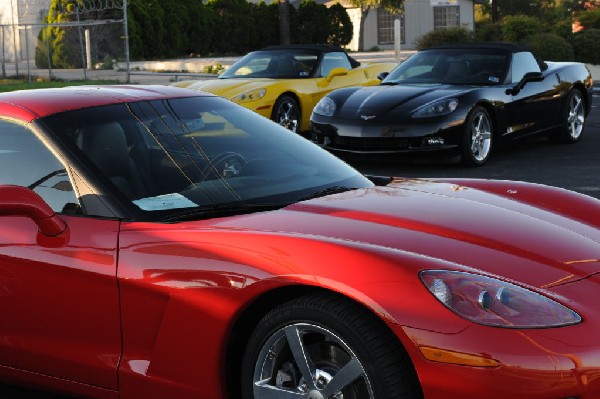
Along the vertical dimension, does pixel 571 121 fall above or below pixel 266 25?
below

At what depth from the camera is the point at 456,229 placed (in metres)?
4.20

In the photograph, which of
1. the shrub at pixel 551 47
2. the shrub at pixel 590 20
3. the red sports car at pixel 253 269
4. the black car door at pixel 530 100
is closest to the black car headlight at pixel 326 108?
the black car door at pixel 530 100

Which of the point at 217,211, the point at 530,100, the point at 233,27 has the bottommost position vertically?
the point at 530,100

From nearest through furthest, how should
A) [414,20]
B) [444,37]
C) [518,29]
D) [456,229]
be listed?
[456,229] < [444,37] < [518,29] < [414,20]

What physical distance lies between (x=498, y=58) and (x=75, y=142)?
32.9ft

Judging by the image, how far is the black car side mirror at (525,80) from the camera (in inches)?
540

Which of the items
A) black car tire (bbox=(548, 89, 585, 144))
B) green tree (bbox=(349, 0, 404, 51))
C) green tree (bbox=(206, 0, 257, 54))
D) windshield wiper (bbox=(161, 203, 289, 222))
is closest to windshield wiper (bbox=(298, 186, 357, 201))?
windshield wiper (bbox=(161, 203, 289, 222))

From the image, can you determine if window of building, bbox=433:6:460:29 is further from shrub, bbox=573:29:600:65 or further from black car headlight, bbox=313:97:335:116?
black car headlight, bbox=313:97:335:116

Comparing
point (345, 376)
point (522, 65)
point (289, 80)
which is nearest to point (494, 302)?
point (345, 376)

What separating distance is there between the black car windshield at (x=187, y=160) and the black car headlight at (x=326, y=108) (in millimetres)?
7940

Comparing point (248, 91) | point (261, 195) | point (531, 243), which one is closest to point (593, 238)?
point (531, 243)

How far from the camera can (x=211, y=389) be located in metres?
4.03

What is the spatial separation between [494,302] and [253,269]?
80 centimetres

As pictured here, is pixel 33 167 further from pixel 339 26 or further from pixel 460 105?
pixel 339 26
